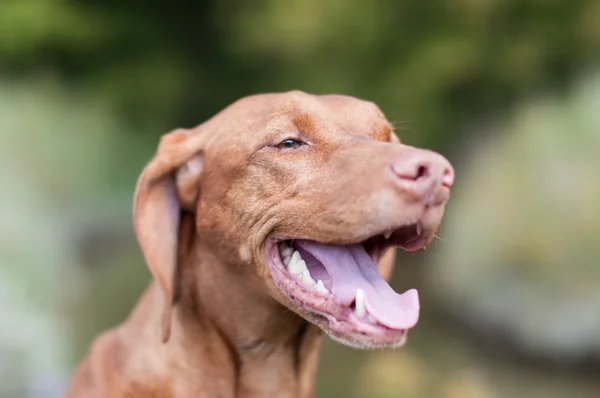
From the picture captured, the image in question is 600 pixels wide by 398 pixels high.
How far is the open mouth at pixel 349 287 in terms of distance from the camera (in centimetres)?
192

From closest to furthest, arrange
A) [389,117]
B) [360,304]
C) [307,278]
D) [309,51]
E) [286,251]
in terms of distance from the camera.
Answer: [360,304], [307,278], [286,251], [309,51], [389,117]

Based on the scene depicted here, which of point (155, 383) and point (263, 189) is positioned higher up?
point (263, 189)

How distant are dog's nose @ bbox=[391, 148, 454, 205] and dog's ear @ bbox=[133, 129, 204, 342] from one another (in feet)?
2.81

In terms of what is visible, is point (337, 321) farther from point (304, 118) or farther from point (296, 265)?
point (304, 118)

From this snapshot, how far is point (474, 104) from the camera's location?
624cm

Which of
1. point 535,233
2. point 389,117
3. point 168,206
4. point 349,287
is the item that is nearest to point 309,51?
point 389,117

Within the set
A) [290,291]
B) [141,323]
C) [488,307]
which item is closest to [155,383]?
[141,323]

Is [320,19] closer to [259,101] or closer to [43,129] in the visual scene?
[43,129]

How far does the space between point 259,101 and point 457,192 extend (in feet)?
14.6

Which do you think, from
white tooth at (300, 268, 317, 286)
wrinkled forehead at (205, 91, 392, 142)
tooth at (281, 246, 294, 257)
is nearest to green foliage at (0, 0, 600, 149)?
wrinkled forehead at (205, 91, 392, 142)

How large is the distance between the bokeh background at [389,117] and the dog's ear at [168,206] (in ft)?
10.6

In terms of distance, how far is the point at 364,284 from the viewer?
2021mm

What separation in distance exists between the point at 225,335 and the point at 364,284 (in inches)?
24.8

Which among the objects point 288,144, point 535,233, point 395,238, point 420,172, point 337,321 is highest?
point 420,172
